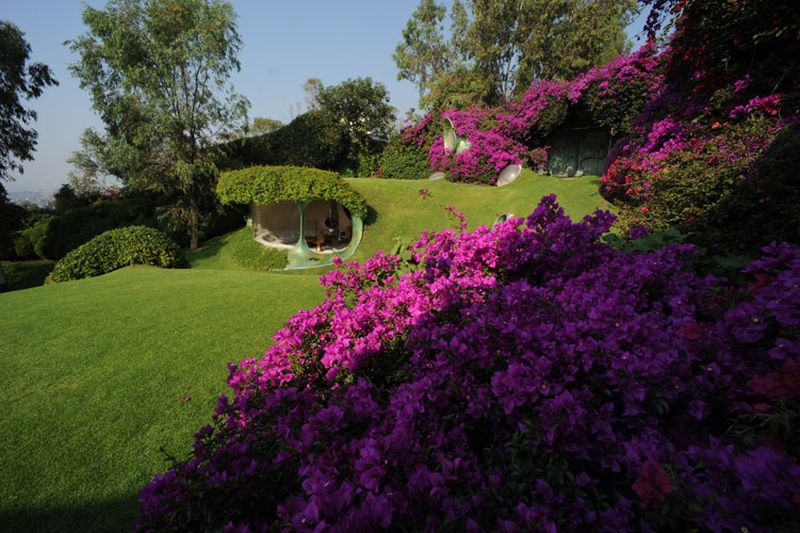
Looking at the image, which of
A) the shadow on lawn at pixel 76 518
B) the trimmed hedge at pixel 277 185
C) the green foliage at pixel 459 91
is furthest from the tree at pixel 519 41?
the shadow on lawn at pixel 76 518

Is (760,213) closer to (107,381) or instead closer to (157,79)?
(107,381)

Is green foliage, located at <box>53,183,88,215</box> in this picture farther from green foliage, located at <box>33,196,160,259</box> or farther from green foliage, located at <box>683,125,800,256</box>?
green foliage, located at <box>683,125,800,256</box>

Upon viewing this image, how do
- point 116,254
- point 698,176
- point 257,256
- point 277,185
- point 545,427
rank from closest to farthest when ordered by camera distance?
point 545,427 → point 698,176 → point 116,254 → point 277,185 → point 257,256

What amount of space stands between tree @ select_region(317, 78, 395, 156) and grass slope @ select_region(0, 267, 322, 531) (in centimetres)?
1946

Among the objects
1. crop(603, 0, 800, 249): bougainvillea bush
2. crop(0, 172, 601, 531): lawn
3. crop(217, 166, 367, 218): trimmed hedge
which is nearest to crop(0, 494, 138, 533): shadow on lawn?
crop(0, 172, 601, 531): lawn

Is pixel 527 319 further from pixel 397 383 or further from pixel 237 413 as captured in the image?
pixel 237 413

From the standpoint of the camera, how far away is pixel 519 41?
24.9m

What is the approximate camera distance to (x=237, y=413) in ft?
6.14

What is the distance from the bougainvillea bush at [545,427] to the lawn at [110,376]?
51.3 inches

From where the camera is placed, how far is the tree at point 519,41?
75.9 feet

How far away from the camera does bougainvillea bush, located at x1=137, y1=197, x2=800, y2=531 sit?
0.95 metres

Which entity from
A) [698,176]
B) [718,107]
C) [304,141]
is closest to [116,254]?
[698,176]

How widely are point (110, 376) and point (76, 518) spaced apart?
7.24ft

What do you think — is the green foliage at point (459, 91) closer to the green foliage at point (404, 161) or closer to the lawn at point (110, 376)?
the green foliage at point (404, 161)
